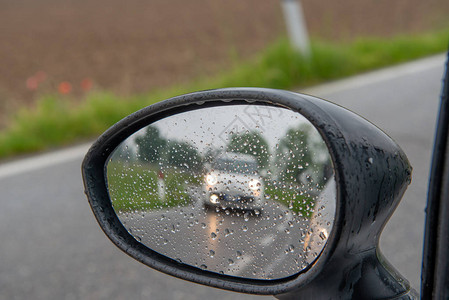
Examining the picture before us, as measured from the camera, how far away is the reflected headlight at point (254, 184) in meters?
0.89

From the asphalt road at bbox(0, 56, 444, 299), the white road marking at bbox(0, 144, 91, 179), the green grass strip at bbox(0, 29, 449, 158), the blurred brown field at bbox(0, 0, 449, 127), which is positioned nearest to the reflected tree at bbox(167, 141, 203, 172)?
the asphalt road at bbox(0, 56, 444, 299)

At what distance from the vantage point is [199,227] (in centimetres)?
95

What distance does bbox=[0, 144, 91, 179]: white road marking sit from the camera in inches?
188

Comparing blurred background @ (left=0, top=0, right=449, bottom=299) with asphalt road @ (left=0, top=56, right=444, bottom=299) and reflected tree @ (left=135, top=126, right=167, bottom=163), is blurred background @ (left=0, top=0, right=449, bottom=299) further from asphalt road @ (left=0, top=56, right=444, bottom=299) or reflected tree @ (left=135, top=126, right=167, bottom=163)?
reflected tree @ (left=135, top=126, right=167, bottom=163)

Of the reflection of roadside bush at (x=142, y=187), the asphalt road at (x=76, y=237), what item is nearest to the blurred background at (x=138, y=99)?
the asphalt road at (x=76, y=237)

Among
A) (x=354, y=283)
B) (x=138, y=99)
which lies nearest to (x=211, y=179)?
(x=354, y=283)

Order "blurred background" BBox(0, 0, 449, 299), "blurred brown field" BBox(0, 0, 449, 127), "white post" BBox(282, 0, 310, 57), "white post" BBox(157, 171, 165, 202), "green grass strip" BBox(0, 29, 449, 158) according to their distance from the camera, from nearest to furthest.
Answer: "white post" BBox(157, 171, 165, 202) → "blurred background" BBox(0, 0, 449, 299) → "green grass strip" BBox(0, 29, 449, 158) → "white post" BBox(282, 0, 310, 57) → "blurred brown field" BBox(0, 0, 449, 127)

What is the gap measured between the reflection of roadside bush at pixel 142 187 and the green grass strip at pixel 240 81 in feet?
15.3

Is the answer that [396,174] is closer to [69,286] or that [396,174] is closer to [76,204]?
[69,286]

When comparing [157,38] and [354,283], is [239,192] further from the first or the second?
[157,38]

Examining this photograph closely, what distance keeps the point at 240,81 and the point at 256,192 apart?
6368 millimetres

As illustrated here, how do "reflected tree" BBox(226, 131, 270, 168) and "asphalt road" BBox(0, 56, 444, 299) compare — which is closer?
"reflected tree" BBox(226, 131, 270, 168)

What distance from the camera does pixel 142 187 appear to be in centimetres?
106

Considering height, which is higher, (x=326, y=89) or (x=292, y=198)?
(x=292, y=198)
